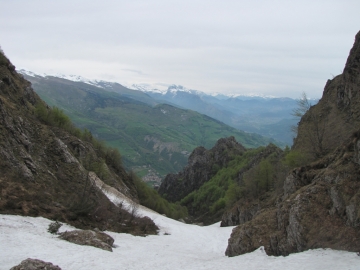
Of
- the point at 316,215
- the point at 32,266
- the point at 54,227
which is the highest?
the point at 316,215

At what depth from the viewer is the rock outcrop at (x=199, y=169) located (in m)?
130

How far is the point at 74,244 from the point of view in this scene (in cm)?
2070

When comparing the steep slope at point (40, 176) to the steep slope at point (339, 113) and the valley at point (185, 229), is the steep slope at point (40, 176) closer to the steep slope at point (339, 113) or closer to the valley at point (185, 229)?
the valley at point (185, 229)

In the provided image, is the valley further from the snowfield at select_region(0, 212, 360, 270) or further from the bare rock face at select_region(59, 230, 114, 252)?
the bare rock face at select_region(59, 230, 114, 252)

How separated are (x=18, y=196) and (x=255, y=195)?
44.2 metres

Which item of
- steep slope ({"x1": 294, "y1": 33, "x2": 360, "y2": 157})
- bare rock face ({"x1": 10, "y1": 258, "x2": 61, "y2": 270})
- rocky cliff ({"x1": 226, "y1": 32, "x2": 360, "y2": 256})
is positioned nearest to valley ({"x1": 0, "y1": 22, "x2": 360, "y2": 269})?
rocky cliff ({"x1": 226, "y1": 32, "x2": 360, "y2": 256})

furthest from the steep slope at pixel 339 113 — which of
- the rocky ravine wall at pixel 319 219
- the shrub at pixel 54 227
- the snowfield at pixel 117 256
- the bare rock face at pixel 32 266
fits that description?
the bare rock face at pixel 32 266

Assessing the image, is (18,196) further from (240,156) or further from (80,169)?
(240,156)

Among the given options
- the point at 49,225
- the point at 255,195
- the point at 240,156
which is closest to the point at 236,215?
the point at 255,195

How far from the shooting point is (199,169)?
13562cm

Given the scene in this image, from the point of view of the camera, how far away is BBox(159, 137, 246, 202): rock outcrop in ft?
426

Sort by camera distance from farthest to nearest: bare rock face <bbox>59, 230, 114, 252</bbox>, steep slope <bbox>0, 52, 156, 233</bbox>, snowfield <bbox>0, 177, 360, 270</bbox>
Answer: steep slope <bbox>0, 52, 156, 233</bbox> → bare rock face <bbox>59, 230, 114, 252</bbox> → snowfield <bbox>0, 177, 360, 270</bbox>

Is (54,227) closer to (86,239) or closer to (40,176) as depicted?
(86,239)

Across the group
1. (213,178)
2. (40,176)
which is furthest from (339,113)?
(213,178)
